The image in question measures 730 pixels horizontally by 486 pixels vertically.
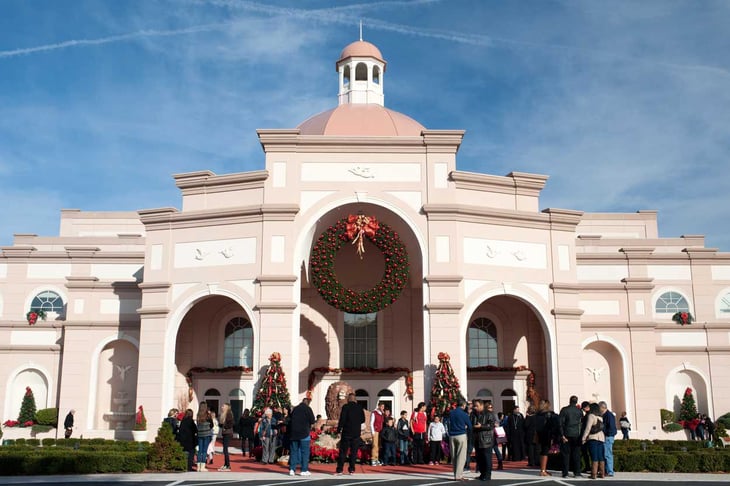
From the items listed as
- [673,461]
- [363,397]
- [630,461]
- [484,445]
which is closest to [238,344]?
[363,397]

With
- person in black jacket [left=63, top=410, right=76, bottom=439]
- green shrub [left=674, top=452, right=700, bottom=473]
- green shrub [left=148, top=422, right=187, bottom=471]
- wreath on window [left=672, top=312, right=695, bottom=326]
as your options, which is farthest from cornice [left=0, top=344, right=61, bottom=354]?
wreath on window [left=672, top=312, right=695, bottom=326]

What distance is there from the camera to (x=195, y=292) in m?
25.1

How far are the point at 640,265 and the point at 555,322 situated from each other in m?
8.17

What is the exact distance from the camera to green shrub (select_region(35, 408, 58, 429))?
1154 inches

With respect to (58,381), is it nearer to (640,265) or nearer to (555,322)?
(555,322)

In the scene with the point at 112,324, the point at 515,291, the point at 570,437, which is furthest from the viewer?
the point at 112,324

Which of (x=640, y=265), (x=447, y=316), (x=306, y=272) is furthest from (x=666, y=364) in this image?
(x=306, y=272)

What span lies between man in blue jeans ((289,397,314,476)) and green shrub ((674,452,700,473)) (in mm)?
8382

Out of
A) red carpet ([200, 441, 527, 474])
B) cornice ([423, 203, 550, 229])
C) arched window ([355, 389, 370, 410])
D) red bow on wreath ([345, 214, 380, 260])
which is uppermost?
cornice ([423, 203, 550, 229])

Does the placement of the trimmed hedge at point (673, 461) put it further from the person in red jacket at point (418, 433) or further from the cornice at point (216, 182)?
the cornice at point (216, 182)

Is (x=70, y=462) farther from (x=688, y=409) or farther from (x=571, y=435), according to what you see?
(x=688, y=409)

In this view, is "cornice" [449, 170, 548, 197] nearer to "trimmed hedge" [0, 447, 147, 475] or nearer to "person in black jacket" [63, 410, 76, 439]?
"trimmed hedge" [0, 447, 147, 475]

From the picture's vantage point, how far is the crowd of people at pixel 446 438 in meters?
15.2

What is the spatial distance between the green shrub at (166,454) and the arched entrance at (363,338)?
1245 cm
